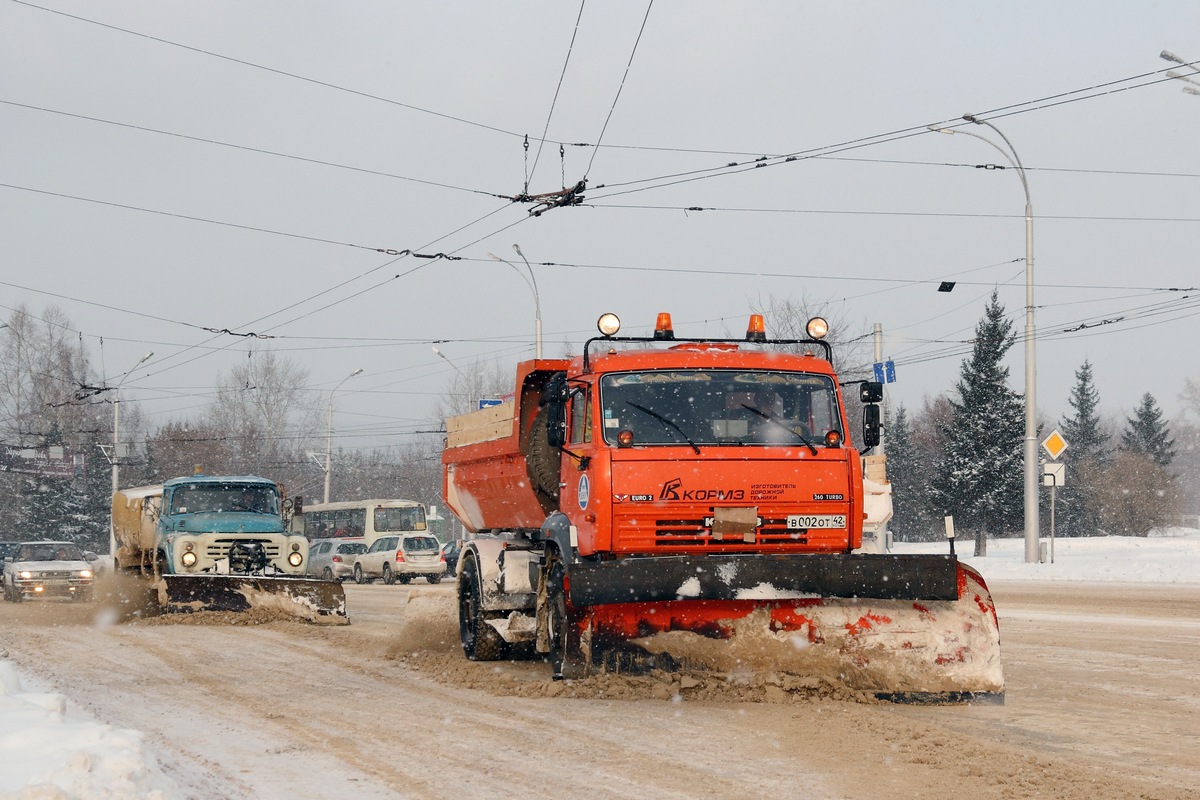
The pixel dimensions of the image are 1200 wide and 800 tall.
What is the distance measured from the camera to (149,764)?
587 cm

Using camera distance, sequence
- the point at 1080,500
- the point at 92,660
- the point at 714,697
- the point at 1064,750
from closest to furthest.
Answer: the point at 1064,750, the point at 714,697, the point at 92,660, the point at 1080,500

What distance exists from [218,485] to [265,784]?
A: 50.4ft

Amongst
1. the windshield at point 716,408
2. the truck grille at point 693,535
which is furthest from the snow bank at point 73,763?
the windshield at point 716,408

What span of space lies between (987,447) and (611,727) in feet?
166

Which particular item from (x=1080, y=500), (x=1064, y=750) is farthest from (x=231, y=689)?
(x=1080, y=500)

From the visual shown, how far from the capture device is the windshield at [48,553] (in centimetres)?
2755

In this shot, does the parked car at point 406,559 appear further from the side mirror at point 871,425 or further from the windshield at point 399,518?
the side mirror at point 871,425

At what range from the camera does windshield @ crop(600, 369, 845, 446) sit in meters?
10.1

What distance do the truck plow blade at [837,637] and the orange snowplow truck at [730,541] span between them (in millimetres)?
11

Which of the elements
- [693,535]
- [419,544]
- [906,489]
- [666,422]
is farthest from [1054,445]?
[906,489]

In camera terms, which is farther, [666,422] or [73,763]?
[666,422]

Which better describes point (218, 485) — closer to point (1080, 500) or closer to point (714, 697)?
point (714, 697)

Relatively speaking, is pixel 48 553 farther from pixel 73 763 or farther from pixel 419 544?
pixel 73 763

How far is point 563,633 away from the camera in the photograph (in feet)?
33.2
